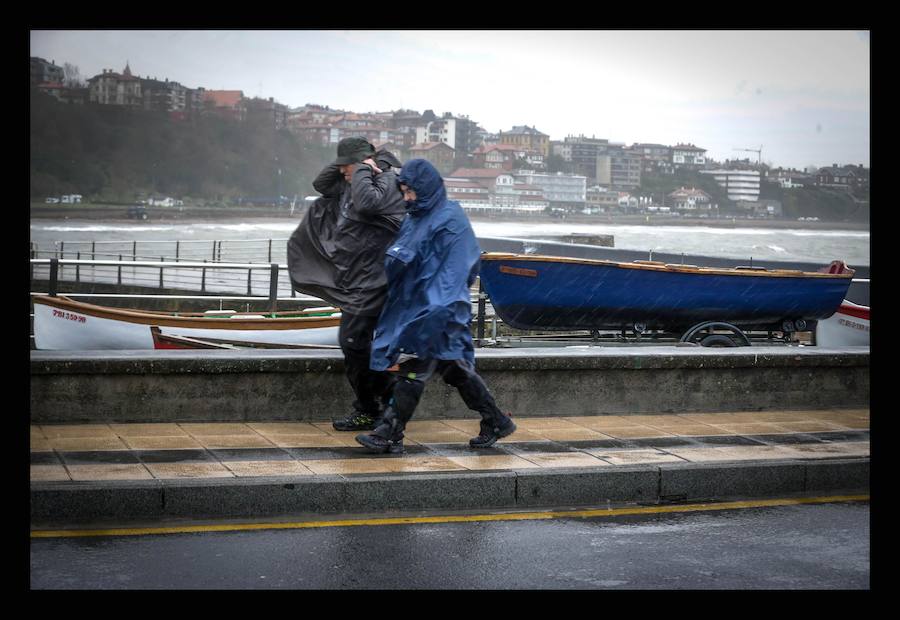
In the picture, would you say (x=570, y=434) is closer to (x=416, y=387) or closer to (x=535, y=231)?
(x=416, y=387)

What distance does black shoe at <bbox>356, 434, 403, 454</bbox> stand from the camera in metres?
7.02

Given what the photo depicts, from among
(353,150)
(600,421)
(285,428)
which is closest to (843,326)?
(600,421)

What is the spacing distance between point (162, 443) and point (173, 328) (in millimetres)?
4673

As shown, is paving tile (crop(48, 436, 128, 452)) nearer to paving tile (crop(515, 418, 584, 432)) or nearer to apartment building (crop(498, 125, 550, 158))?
paving tile (crop(515, 418, 584, 432))

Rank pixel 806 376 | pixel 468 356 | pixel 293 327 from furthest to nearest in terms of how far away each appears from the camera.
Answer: pixel 293 327 → pixel 806 376 → pixel 468 356

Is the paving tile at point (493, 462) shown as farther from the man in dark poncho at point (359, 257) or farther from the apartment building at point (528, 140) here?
the apartment building at point (528, 140)

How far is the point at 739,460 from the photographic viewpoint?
7234mm

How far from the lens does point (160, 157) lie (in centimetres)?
11075

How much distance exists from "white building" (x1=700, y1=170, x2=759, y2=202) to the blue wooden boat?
282ft

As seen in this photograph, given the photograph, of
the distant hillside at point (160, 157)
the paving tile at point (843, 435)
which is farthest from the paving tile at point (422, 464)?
the distant hillside at point (160, 157)

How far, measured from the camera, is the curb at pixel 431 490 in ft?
19.3
